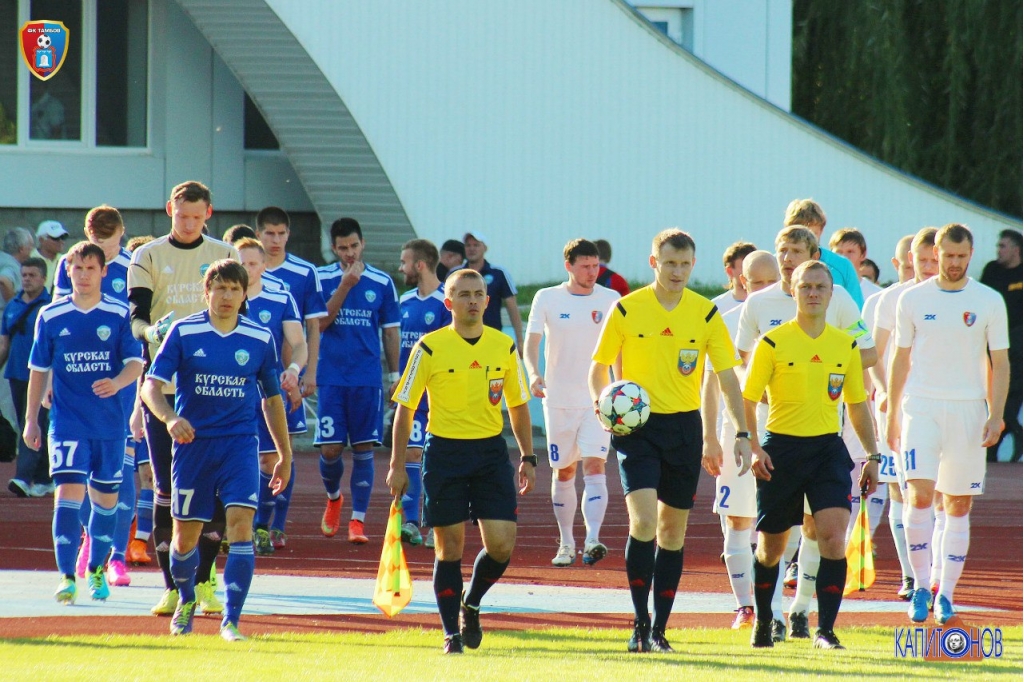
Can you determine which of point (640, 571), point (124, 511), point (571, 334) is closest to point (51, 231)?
point (124, 511)

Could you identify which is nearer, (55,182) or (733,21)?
(55,182)

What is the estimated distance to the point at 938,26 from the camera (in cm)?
2289

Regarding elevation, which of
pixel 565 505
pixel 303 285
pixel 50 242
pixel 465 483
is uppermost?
pixel 50 242

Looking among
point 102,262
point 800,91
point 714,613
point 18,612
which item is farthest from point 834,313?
point 800,91

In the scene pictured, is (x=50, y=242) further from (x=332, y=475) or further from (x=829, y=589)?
(x=829, y=589)

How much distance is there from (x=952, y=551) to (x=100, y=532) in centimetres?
480

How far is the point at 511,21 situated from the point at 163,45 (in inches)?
195

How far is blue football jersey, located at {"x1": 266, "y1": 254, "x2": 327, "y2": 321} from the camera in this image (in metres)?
10.9

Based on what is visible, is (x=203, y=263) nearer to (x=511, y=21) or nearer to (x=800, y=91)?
(x=511, y=21)

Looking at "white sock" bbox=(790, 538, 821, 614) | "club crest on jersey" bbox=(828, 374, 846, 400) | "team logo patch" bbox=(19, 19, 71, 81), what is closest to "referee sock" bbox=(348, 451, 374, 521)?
"white sock" bbox=(790, 538, 821, 614)

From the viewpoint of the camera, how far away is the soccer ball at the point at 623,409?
7445 millimetres

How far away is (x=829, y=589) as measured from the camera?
750 centimetres

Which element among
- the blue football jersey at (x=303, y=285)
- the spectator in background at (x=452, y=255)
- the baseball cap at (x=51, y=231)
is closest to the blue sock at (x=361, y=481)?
the blue football jersey at (x=303, y=285)

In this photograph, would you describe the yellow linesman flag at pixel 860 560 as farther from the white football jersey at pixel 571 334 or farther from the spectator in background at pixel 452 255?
the spectator in background at pixel 452 255
